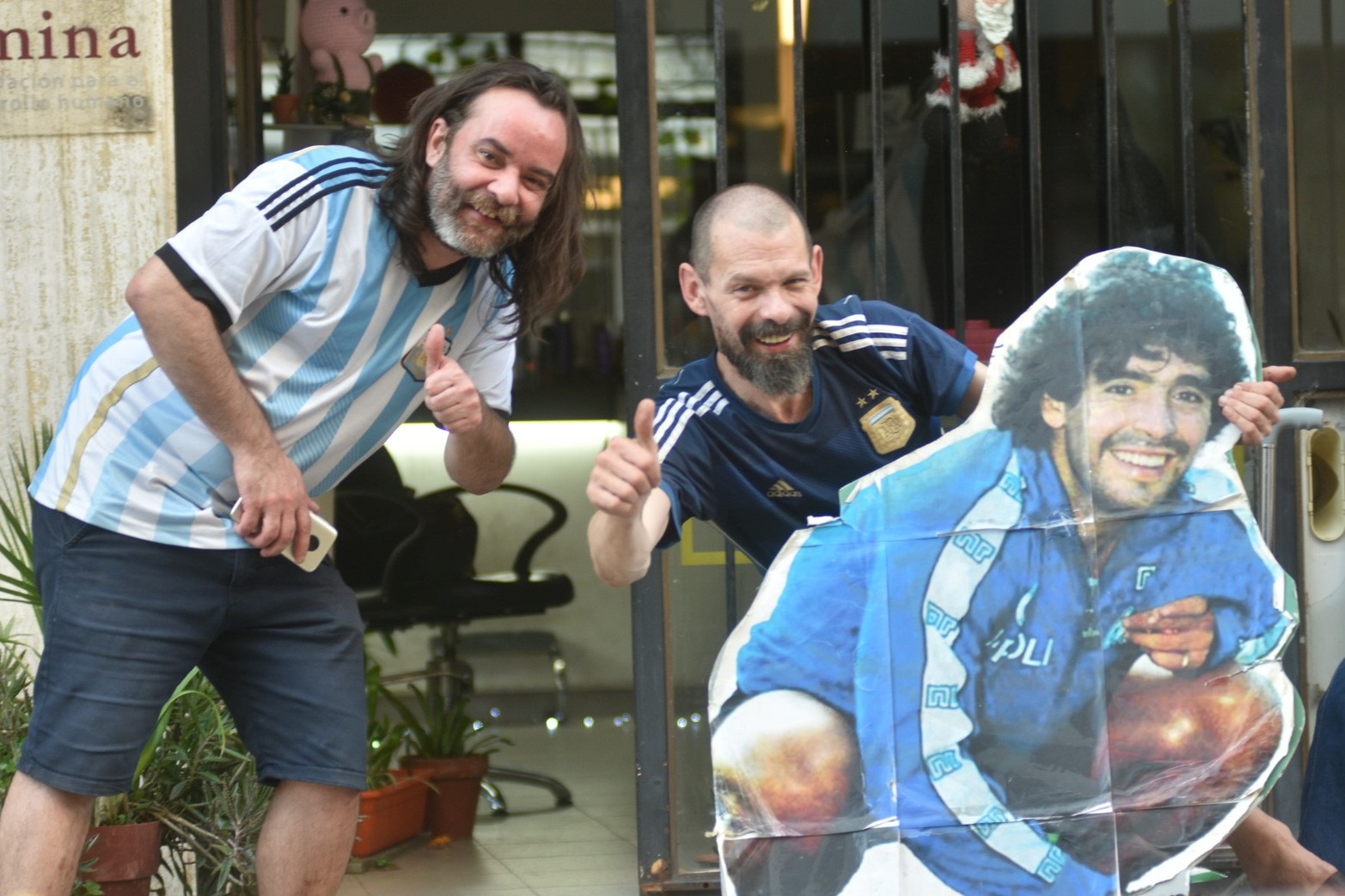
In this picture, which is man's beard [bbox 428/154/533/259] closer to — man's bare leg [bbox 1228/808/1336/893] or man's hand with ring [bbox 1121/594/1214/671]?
man's hand with ring [bbox 1121/594/1214/671]

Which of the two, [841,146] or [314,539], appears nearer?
[314,539]

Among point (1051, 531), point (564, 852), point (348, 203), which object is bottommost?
point (564, 852)

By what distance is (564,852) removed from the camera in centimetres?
466

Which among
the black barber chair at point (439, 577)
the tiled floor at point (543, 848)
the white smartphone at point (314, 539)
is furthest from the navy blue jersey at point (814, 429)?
the black barber chair at point (439, 577)

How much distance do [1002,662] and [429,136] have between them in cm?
127

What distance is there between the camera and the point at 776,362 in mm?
2566

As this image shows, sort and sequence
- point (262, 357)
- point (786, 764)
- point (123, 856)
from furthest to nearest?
1. point (123, 856)
2. point (262, 357)
3. point (786, 764)

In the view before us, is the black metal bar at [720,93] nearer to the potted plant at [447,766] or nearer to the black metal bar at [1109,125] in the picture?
the black metal bar at [1109,125]

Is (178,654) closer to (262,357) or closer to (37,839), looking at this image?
(37,839)

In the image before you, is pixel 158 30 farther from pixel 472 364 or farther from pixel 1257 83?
pixel 1257 83

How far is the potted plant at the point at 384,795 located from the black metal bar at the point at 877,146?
1805mm

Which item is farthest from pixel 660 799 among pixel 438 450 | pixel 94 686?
pixel 438 450

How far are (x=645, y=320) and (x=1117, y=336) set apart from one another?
1.55 metres


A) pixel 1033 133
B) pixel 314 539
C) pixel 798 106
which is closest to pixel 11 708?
pixel 314 539
